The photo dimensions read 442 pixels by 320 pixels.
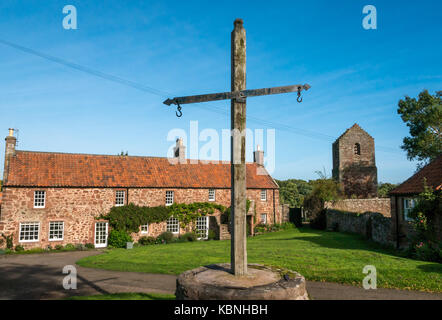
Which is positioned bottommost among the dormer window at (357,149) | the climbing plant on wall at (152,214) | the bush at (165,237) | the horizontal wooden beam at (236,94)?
the bush at (165,237)

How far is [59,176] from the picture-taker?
25453 millimetres

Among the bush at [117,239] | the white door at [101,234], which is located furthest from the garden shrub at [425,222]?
the white door at [101,234]

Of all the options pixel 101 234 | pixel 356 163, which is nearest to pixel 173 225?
pixel 101 234

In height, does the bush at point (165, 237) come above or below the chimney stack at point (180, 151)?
below

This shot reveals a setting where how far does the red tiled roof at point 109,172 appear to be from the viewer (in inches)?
979

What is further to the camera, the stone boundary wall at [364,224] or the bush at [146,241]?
the bush at [146,241]

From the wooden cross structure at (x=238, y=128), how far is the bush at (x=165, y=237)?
72.2 ft

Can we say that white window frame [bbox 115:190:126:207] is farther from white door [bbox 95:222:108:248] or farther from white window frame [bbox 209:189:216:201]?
white window frame [bbox 209:189:216:201]

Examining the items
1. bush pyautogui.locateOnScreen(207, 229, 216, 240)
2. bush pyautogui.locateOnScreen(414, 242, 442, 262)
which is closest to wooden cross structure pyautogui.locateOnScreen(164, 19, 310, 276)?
bush pyautogui.locateOnScreen(414, 242, 442, 262)

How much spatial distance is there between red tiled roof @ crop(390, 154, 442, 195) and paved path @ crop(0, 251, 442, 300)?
888 centimetres

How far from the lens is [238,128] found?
6363 mm

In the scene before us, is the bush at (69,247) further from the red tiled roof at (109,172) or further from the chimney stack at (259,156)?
the chimney stack at (259,156)

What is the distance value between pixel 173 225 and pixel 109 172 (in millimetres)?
7824
